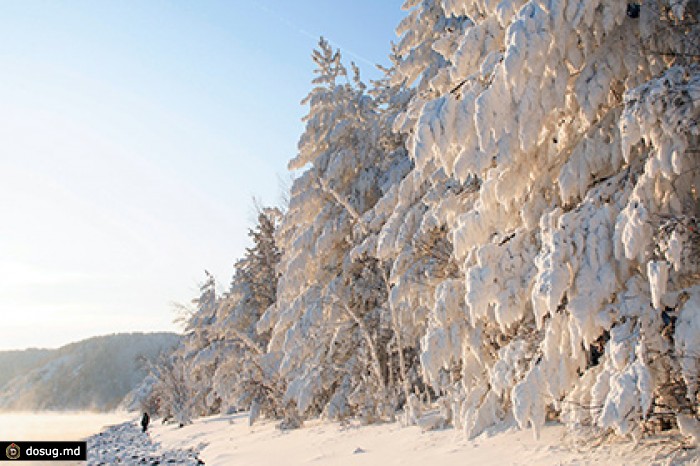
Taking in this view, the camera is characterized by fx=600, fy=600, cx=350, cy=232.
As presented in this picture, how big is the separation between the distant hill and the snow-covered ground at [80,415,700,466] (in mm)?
83327

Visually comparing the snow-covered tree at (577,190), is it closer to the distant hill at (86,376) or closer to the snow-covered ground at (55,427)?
the snow-covered ground at (55,427)

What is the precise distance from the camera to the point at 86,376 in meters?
105

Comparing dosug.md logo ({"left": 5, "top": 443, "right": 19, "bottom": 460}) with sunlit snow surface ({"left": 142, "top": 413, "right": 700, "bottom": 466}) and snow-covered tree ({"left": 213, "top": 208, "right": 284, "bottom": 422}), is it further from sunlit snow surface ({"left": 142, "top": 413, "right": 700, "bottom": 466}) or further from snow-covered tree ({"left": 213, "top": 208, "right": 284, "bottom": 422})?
snow-covered tree ({"left": 213, "top": 208, "right": 284, "bottom": 422})

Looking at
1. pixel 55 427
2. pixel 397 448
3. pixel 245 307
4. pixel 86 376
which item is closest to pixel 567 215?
pixel 397 448

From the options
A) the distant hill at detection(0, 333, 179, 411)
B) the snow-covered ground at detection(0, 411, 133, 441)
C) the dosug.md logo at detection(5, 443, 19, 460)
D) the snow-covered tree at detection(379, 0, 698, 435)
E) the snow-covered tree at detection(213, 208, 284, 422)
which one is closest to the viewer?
the snow-covered tree at detection(379, 0, 698, 435)

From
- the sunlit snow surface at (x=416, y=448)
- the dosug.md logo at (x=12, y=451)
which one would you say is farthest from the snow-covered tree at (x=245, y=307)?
the dosug.md logo at (x=12, y=451)

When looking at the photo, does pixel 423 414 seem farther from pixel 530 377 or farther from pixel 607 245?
pixel 607 245

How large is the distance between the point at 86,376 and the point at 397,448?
10813 centimetres

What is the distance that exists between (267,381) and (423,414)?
7.81m

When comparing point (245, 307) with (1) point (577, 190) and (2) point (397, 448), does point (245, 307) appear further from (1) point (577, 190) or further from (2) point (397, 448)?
(1) point (577, 190)

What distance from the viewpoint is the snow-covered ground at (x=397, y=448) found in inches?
270

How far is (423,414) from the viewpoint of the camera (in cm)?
1303

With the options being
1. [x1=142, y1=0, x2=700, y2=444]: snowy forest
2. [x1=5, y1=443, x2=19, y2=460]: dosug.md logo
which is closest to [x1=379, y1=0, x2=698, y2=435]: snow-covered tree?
[x1=142, y1=0, x2=700, y2=444]: snowy forest

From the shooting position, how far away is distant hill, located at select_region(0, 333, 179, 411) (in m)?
101
